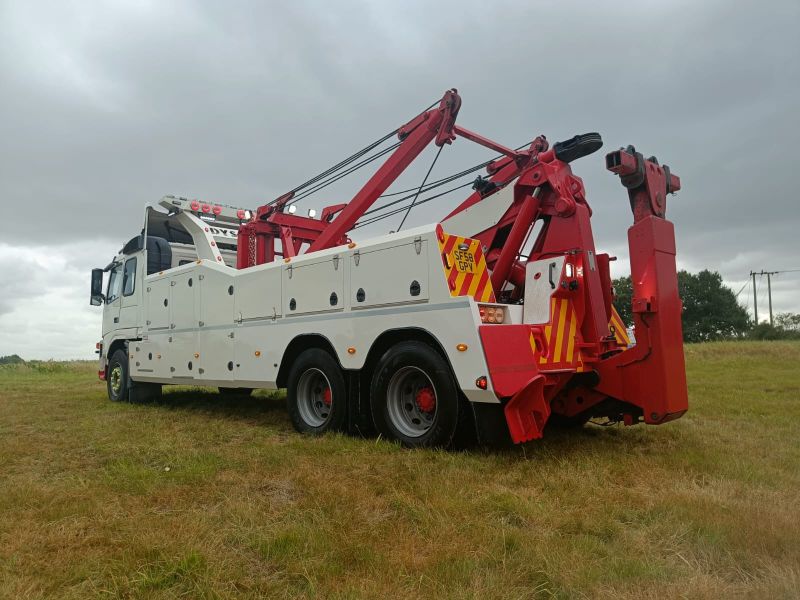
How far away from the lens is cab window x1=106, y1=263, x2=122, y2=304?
11555 millimetres

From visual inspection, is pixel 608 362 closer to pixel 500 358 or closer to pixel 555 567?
pixel 500 358

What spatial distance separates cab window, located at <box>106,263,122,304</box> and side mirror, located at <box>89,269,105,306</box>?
0.59ft

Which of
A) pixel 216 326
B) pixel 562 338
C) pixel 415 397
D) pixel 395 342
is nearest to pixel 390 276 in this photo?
pixel 395 342

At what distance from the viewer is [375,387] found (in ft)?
20.7

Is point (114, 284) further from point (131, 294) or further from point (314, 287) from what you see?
point (314, 287)

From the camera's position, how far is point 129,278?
11.2 meters

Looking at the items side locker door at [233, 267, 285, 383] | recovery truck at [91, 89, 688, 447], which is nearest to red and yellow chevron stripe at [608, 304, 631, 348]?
recovery truck at [91, 89, 688, 447]

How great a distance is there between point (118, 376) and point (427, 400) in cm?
785

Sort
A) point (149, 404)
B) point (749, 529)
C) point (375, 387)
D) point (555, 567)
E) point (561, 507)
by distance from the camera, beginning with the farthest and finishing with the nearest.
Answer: point (149, 404) → point (375, 387) → point (561, 507) → point (749, 529) → point (555, 567)

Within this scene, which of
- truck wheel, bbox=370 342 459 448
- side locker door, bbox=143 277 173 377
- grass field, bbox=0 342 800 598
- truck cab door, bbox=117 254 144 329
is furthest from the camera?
truck cab door, bbox=117 254 144 329

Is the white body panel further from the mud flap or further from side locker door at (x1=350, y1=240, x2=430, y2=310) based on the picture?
the mud flap

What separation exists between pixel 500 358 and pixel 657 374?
1569mm

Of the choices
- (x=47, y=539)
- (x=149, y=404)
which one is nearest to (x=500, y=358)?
(x=47, y=539)

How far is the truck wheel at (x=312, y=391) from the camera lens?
6.98 m
